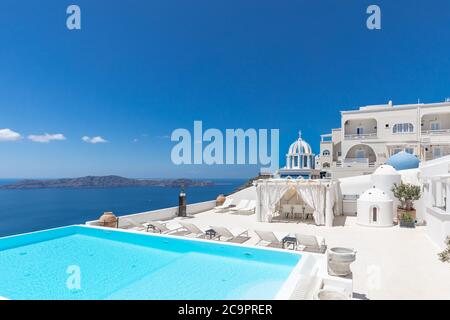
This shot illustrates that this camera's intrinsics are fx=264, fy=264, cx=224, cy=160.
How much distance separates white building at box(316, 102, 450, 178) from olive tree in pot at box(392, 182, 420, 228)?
13375 mm

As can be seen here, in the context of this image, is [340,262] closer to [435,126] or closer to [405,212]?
[405,212]

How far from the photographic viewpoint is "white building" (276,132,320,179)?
1848 centimetres

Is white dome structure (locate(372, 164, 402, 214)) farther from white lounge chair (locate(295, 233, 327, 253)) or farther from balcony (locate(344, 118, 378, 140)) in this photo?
balcony (locate(344, 118, 378, 140))

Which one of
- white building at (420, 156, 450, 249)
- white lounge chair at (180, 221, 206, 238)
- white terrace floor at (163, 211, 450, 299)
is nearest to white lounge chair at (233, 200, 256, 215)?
white terrace floor at (163, 211, 450, 299)

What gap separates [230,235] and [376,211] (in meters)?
8.44

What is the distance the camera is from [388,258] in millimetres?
8508

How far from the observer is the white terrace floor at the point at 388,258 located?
6144mm

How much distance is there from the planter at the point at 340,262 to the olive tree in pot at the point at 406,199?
33.4ft

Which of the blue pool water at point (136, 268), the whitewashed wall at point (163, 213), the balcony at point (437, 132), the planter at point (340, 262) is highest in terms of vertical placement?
the balcony at point (437, 132)

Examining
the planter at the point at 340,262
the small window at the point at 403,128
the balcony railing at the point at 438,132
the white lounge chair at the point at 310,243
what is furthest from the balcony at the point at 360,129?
the planter at the point at 340,262

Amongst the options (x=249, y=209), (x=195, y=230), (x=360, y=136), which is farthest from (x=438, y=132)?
(x=195, y=230)

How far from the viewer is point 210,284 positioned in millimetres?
6715

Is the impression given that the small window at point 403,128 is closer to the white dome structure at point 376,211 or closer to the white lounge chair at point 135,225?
the white dome structure at point 376,211
